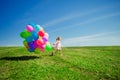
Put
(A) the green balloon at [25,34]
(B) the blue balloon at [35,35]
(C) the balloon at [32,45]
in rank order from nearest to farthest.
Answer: (B) the blue balloon at [35,35], (A) the green balloon at [25,34], (C) the balloon at [32,45]

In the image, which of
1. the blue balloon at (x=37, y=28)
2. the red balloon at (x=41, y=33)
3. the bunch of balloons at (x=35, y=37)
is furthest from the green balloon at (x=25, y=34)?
the red balloon at (x=41, y=33)

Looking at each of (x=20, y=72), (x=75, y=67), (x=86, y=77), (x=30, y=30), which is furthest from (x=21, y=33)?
(x=86, y=77)

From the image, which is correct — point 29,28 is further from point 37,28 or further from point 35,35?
point 35,35

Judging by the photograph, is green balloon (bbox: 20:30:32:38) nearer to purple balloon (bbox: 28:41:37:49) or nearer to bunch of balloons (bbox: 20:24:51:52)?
bunch of balloons (bbox: 20:24:51:52)

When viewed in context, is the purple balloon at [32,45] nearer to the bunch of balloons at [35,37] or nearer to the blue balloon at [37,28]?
the bunch of balloons at [35,37]

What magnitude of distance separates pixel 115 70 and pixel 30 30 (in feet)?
40.5

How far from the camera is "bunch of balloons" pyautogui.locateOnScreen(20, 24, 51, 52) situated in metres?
20.1

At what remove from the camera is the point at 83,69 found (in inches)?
715

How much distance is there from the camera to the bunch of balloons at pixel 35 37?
20.1m

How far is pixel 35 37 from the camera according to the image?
2011 centimetres

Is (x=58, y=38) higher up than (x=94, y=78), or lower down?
higher up

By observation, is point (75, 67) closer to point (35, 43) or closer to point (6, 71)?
point (35, 43)

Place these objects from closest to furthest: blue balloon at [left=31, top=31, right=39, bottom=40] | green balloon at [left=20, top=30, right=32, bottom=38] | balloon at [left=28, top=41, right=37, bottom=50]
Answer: blue balloon at [left=31, top=31, right=39, bottom=40], green balloon at [left=20, top=30, right=32, bottom=38], balloon at [left=28, top=41, right=37, bottom=50]

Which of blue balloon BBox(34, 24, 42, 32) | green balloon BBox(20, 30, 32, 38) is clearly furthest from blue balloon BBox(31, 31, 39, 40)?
blue balloon BBox(34, 24, 42, 32)
